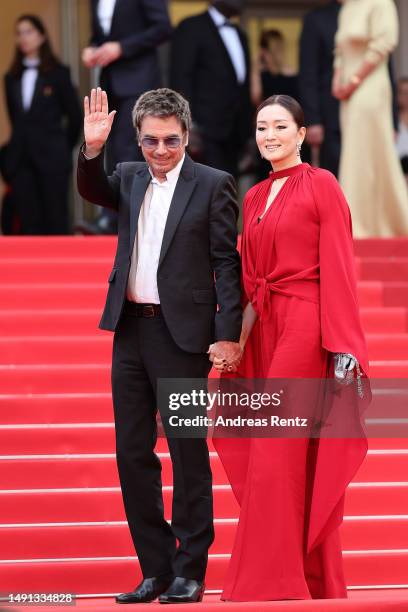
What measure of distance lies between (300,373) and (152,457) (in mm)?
647

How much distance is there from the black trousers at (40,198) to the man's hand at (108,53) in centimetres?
129

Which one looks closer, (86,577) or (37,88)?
(86,577)

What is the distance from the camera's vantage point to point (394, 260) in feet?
32.1

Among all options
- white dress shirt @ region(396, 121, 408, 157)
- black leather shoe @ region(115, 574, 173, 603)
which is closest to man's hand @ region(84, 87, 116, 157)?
black leather shoe @ region(115, 574, 173, 603)

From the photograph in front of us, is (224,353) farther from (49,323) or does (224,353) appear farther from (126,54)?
(126,54)

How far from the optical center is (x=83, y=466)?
7.27 metres

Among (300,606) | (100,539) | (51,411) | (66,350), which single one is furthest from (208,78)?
(300,606)

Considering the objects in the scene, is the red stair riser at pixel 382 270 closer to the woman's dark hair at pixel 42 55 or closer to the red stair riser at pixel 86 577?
the woman's dark hair at pixel 42 55

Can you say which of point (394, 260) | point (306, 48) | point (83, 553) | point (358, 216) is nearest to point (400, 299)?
point (394, 260)

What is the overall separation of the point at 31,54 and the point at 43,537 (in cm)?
514

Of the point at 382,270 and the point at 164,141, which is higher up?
the point at 164,141

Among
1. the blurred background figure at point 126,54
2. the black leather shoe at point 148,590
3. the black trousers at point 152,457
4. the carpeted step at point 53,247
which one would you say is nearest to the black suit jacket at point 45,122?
the blurred background figure at point 126,54

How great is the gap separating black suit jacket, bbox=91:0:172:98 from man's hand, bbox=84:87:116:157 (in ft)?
13.7

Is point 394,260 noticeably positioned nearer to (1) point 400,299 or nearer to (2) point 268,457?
(1) point 400,299
